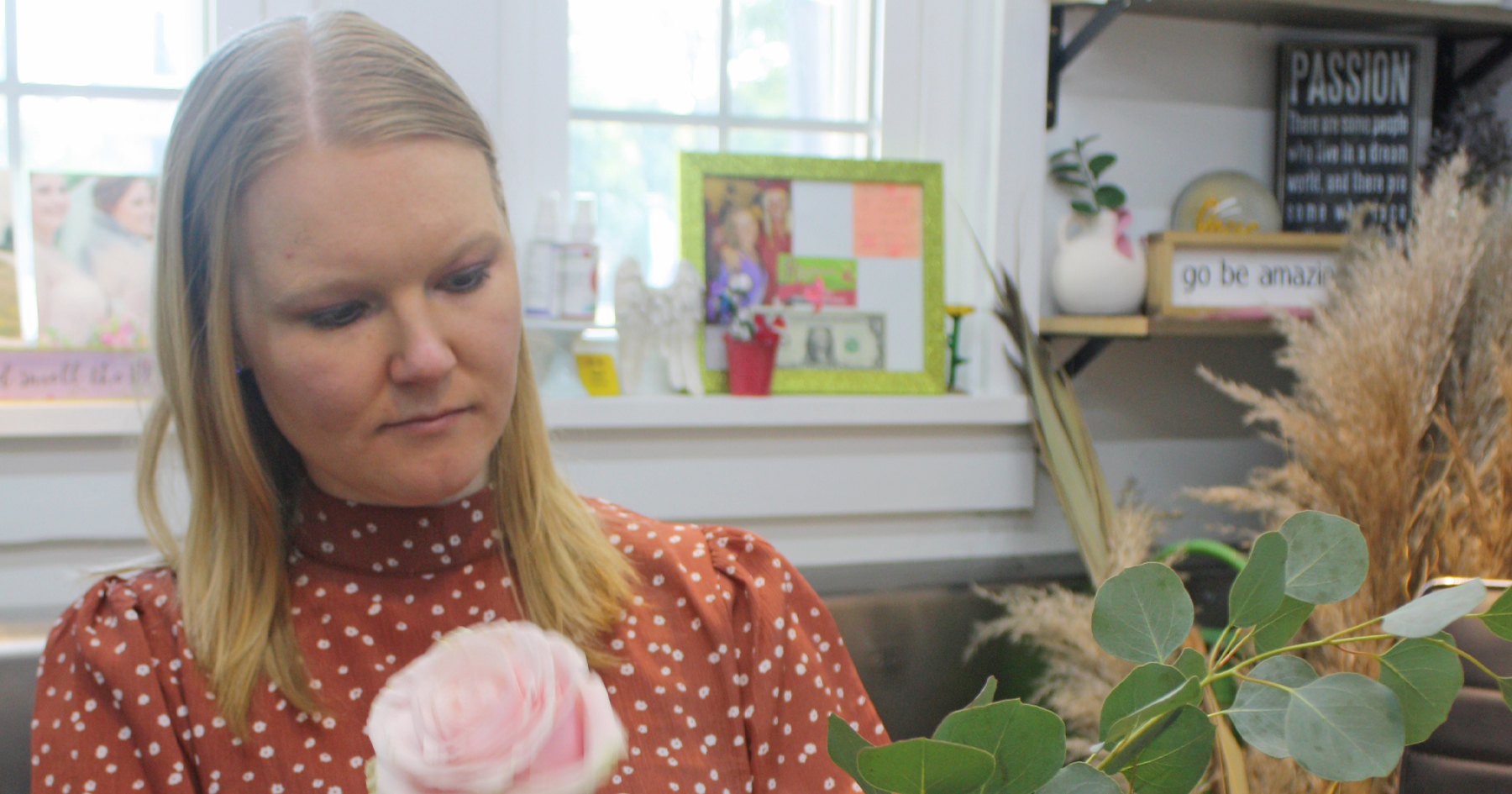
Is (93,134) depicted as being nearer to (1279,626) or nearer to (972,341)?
(972,341)

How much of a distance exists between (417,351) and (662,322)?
2.59 feet

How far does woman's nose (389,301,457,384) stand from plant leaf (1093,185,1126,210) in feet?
3.72

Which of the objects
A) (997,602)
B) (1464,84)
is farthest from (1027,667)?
(1464,84)

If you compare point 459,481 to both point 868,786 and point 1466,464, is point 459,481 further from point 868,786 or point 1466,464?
point 1466,464

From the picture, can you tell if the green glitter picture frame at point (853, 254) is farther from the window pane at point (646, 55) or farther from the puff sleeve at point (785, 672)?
the puff sleeve at point (785, 672)

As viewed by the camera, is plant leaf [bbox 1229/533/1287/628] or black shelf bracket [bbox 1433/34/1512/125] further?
black shelf bracket [bbox 1433/34/1512/125]

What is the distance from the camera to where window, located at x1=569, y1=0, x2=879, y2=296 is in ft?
5.06

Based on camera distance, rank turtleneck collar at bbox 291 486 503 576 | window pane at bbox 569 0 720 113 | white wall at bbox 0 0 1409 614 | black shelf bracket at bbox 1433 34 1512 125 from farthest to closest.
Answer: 1. black shelf bracket at bbox 1433 34 1512 125
2. window pane at bbox 569 0 720 113
3. white wall at bbox 0 0 1409 614
4. turtleneck collar at bbox 291 486 503 576

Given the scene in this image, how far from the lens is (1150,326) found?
55.8 inches

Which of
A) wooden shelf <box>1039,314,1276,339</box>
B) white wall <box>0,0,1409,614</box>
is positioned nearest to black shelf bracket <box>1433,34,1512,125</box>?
white wall <box>0,0,1409,614</box>

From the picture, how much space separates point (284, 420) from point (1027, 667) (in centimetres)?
102

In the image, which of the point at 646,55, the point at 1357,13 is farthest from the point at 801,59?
the point at 1357,13

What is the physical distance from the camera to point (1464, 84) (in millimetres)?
1692

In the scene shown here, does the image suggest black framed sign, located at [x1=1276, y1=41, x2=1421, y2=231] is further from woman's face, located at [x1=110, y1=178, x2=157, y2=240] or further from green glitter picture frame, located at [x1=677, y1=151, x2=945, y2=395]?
woman's face, located at [x1=110, y1=178, x2=157, y2=240]
